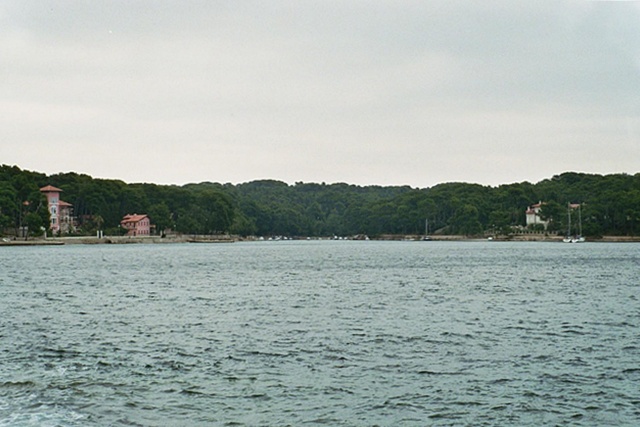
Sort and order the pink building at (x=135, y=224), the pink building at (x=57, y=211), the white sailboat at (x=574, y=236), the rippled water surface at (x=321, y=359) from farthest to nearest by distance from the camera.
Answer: the pink building at (x=135, y=224)
the white sailboat at (x=574, y=236)
the pink building at (x=57, y=211)
the rippled water surface at (x=321, y=359)

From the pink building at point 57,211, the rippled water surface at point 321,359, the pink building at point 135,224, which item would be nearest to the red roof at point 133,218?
the pink building at point 135,224

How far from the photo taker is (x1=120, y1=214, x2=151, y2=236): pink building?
17988 cm

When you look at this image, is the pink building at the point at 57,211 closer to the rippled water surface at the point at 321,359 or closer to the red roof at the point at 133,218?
the red roof at the point at 133,218

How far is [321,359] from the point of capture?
68.0 feet

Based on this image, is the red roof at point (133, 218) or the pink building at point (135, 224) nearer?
the red roof at point (133, 218)

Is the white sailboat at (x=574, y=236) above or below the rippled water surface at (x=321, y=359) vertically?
above

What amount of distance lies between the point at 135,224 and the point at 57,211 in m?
24.8

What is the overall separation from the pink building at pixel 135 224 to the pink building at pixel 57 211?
527 inches

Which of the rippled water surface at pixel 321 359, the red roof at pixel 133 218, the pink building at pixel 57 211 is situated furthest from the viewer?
the red roof at pixel 133 218

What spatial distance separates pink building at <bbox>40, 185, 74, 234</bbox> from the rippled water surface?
124 m

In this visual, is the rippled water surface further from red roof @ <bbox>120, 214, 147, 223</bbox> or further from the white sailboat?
red roof @ <bbox>120, 214, 147, 223</bbox>

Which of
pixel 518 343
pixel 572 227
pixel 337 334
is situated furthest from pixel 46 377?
pixel 572 227

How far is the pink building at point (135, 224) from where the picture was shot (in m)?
180

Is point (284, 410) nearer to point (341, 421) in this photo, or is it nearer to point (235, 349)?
point (341, 421)
